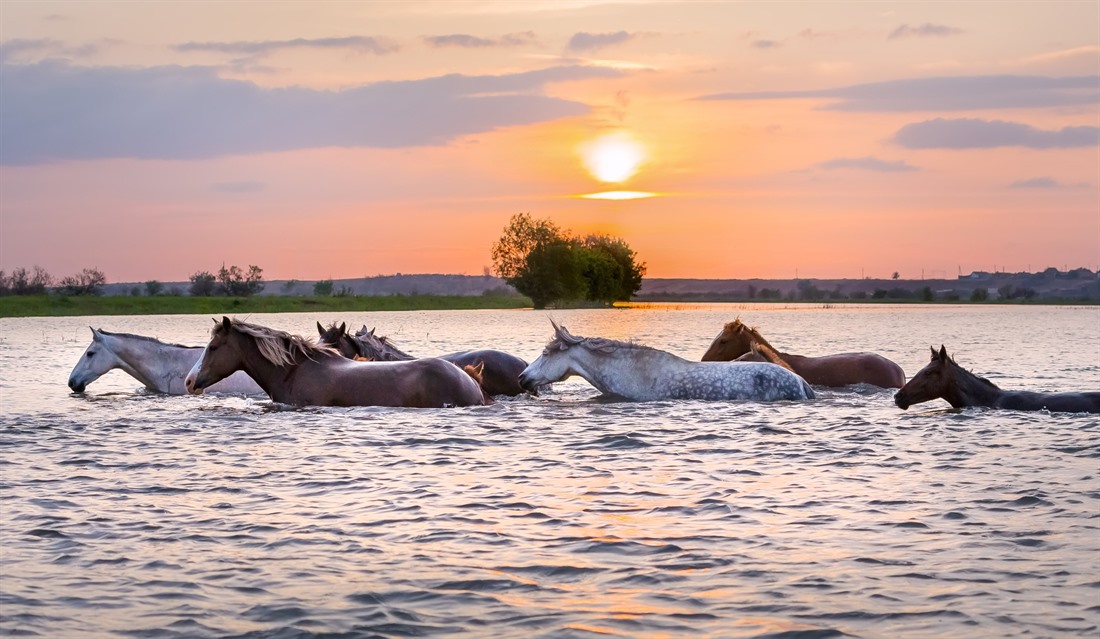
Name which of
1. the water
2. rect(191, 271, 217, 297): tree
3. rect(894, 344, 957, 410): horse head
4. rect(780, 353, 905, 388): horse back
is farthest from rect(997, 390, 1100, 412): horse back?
rect(191, 271, 217, 297): tree

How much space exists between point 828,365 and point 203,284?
118797 millimetres

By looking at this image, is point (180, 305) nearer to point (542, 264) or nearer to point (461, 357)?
point (542, 264)

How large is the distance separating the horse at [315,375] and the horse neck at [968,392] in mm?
6909

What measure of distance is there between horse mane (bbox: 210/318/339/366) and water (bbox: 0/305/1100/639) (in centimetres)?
85

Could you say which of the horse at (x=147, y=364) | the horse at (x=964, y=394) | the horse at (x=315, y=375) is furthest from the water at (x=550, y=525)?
the horse at (x=147, y=364)

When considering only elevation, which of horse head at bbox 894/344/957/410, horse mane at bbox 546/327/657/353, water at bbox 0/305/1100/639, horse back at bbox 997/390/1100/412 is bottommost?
water at bbox 0/305/1100/639

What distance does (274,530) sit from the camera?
864 cm

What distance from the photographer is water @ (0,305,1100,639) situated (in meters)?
6.45

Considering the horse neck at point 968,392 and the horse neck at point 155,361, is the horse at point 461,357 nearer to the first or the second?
the horse neck at point 155,361

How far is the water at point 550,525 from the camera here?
6453mm

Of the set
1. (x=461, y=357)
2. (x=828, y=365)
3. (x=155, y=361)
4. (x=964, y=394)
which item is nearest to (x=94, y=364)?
(x=155, y=361)

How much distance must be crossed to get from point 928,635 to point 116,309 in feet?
349

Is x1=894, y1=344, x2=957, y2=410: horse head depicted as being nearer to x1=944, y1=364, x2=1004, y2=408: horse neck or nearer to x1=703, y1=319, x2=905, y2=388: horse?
x1=944, y1=364, x2=1004, y2=408: horse neck

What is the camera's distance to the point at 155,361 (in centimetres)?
2091
